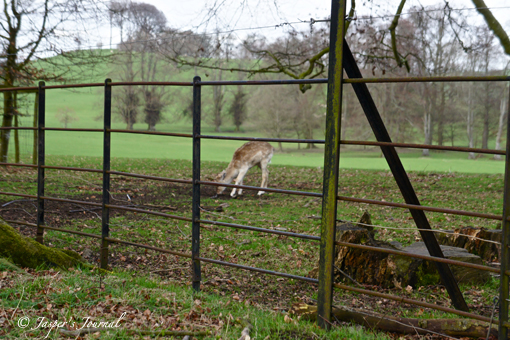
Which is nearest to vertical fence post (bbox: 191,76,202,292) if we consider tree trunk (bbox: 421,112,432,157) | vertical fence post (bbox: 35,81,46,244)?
vertical fence post (bbox: 35,81,46,244)

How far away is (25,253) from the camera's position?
4.54 metres

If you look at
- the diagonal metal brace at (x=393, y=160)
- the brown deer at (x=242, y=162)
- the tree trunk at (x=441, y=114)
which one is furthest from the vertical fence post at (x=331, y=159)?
the tree trunk at (x=441, y=114)

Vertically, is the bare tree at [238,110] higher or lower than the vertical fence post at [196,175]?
higher

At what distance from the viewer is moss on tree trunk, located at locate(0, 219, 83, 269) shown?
4504 millimetres

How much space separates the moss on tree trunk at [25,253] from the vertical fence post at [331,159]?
114 inches

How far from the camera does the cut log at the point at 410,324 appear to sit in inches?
121

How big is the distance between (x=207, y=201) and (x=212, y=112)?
36162 millimetres

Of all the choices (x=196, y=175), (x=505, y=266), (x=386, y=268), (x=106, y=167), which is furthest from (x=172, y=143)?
(x=505, y=266)

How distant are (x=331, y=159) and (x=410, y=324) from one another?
142 centimetres

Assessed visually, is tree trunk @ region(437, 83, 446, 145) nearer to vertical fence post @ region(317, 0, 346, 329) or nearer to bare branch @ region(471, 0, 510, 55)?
bare branch @ region(471, 0, 510, 55)

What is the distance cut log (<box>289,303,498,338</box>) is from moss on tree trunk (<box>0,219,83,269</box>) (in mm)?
2733

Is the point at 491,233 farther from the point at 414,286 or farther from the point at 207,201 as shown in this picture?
the point at 207,201

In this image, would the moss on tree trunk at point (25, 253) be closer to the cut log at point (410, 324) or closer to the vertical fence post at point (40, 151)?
the vertical fence post at point (40, 151)

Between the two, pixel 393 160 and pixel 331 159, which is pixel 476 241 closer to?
pixel 393 160
